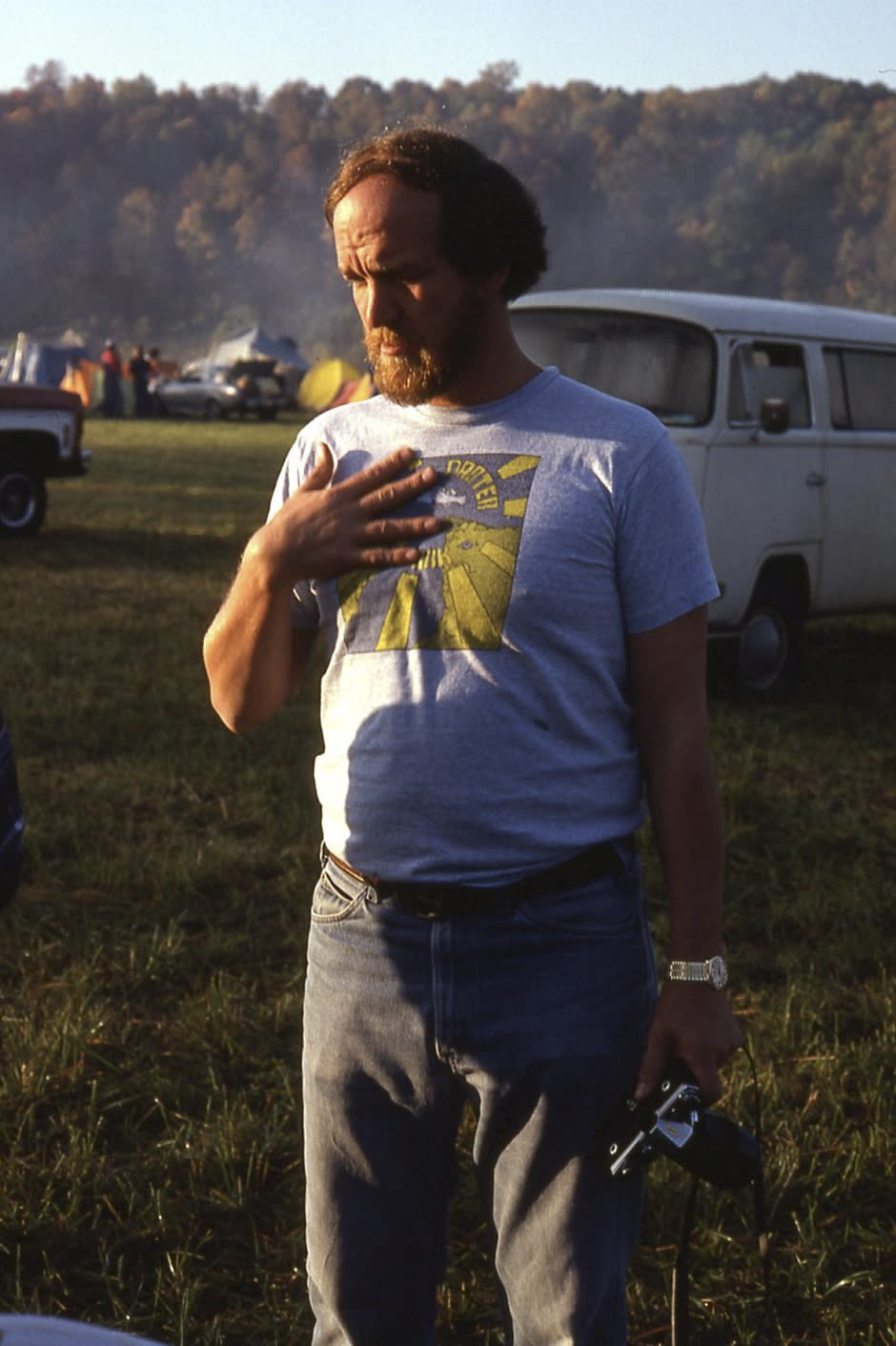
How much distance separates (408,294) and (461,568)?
36 cm

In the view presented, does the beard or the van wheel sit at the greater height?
the beard

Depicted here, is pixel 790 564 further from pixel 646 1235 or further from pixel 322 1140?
pixel 322 1140

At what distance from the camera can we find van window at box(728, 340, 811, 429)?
8141 millimetres

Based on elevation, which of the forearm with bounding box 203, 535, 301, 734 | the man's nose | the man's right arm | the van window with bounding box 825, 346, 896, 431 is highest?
the man's nose

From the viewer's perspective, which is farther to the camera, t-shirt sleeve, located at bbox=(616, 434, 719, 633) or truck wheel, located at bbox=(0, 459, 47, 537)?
truck wheel, located at bbox=(0, 459, 47, 537)

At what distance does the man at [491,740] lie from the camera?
1.93 metres

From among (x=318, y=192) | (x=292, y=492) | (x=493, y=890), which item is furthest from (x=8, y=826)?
(x=318, y=192)

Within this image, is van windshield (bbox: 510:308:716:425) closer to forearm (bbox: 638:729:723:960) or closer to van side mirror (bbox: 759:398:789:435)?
van side mirror (bbox: 759:398:789:435)

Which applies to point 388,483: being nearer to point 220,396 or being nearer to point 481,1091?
point 481,1091

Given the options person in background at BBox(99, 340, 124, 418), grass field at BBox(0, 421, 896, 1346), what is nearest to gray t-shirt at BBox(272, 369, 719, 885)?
grass field at BBox(0, 421, 896, 1346)

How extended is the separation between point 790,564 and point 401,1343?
7024mm

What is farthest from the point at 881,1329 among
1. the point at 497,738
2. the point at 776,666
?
the point at 776,666

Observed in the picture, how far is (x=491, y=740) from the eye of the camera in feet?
6.31

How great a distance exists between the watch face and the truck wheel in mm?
12848
